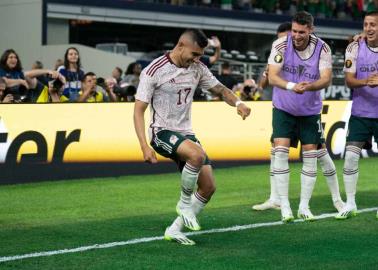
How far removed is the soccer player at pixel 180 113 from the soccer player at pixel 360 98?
1.97m

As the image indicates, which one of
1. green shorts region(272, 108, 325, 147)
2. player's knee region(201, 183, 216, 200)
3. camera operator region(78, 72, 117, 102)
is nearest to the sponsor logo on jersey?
green shorts region(272, 108, 325, 147)

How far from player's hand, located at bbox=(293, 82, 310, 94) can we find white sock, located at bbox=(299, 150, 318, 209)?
0.94m

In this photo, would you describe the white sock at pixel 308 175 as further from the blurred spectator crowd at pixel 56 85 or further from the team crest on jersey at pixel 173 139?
the blurred spectator crowd at pixel 56 85

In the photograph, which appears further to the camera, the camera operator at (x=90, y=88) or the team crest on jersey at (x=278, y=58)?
the camera operator at (x=90, y=88)

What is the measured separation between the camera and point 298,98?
980 centimetres

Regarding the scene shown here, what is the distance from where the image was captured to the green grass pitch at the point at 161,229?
7582mm

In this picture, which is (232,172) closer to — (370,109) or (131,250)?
(370,109)

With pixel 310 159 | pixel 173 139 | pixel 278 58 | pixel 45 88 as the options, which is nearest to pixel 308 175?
pixel 310 159

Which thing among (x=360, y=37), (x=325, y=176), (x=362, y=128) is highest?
(x=360, y=37)

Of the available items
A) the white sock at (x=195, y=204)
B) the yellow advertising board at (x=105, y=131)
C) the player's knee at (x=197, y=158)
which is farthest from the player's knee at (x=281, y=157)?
the yellow advertising board at (x=105, y=131)

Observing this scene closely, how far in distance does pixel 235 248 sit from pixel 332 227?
64.3 inches

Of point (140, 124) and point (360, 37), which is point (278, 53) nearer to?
point (360, 37)

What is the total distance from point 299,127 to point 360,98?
78cm

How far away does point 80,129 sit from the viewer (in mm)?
14062
